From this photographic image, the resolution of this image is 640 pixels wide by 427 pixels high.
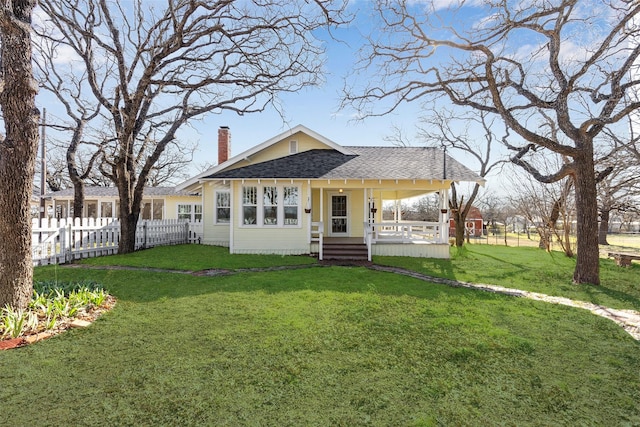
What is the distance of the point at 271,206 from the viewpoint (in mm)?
13922

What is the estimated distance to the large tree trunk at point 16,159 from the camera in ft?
18.2

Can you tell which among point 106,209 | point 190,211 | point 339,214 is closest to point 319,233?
point 339,214

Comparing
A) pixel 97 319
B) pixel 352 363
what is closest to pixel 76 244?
pixel 97 319

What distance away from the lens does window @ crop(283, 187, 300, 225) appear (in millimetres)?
13914

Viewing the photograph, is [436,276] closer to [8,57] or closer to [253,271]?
[253,271]

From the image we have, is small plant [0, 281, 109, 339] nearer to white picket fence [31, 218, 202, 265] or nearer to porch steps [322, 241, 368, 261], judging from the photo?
white picket fence [31, 218, 202, 265]

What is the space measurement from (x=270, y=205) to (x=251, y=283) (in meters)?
5.92

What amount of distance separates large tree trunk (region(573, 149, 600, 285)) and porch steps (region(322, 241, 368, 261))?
6.57 m

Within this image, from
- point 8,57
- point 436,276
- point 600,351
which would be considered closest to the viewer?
point 600,351

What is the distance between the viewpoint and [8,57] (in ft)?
18.3

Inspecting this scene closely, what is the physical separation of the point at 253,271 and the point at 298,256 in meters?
3.36

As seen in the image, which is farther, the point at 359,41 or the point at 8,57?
the point at 359,41

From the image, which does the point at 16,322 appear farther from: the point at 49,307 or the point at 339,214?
the point at 339,214

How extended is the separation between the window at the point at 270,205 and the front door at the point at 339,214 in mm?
3252
